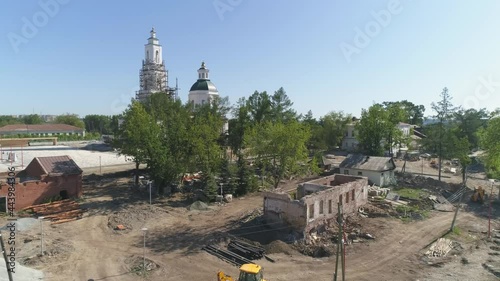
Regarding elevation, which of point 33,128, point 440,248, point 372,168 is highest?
point 33,128

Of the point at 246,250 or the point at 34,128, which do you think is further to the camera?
the point at 34,128

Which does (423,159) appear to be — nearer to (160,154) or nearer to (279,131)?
(279,131)

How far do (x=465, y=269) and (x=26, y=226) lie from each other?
26.8 meters

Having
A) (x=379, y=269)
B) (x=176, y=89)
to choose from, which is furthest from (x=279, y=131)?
(x=176, y=89)

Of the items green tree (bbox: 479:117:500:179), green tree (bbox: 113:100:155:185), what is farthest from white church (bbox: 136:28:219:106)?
green tree (bbox: 479:117:500:179)

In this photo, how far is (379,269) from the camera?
19.1 meters

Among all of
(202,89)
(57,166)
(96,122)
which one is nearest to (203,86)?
(202,89)

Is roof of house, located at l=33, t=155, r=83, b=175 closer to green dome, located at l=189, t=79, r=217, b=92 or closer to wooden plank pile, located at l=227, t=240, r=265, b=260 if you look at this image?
wooden plank pile, located at l=227, t=240, r=265, b=260

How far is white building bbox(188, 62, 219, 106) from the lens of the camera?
6838 centimetres

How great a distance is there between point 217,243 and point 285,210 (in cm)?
515

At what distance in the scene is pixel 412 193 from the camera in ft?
119

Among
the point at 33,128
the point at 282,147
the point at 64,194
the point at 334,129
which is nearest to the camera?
the point at 64,194

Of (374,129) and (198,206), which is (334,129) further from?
(198,206)

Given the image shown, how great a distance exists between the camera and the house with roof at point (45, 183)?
26.4 m
